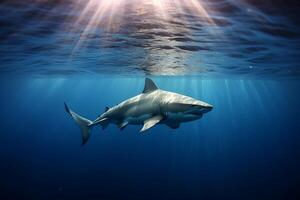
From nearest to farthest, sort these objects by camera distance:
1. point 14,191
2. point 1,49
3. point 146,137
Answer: point 1,49 < point 14,191 < point 146,137

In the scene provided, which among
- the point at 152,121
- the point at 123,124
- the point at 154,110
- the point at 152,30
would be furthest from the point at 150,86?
the point at 152,30

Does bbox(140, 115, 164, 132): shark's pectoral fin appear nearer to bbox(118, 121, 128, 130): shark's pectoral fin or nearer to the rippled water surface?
bbox(118, 121, 128, 130): shark's pectoral fin

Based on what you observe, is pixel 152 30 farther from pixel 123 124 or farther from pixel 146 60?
pixel 146 60

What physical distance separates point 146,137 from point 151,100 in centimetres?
3491

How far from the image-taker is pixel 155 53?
20625 mm

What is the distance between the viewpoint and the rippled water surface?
1106 cm

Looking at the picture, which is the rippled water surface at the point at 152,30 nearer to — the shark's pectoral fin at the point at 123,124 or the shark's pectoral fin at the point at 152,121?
the shark's pectoral fin at the point at 152,121

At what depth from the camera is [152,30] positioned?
47.2 feet

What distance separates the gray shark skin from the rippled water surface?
333 centimetres

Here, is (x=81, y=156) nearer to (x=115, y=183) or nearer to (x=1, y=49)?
(x=115, y=183)

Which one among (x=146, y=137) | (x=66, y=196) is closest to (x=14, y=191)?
(x=66, y=196)

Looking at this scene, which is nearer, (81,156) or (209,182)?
(209,182)

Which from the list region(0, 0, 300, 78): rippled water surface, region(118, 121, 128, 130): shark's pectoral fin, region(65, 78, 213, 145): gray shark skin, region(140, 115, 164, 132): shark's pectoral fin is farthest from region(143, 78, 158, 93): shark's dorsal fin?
region(0, 0, 300, 78): rippled water surface

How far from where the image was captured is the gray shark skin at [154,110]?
9914 millimetres
